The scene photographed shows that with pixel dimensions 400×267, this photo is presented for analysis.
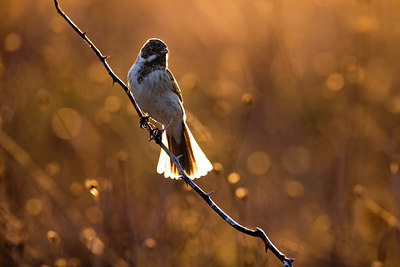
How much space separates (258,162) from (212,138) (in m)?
1.81

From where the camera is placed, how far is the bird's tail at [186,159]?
354 centimetres

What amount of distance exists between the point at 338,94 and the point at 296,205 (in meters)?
2.05

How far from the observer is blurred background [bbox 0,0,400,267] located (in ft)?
11.8

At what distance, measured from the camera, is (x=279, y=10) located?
483cm

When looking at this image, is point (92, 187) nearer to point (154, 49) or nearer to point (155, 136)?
point (155, 136)

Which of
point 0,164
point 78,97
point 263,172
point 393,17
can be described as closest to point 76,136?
point 78,97

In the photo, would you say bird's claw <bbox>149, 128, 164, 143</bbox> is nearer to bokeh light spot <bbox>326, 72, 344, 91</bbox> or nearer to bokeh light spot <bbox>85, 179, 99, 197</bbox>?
bokeh light spot <bbox>85, 179, 99, 197</bbox>

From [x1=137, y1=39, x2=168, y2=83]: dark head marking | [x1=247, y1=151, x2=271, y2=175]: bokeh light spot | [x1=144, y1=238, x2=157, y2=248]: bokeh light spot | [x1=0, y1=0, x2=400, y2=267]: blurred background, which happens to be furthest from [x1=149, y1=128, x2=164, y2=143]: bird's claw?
[x1=247, y1=151, x2=271, y2=175]: bokeh light spot

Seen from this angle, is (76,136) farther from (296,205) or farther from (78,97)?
(296,205)

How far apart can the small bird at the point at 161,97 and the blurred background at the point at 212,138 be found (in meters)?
0.15

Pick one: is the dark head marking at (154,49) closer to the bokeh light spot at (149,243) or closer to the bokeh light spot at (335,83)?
the bokeh light spot at (149,243)

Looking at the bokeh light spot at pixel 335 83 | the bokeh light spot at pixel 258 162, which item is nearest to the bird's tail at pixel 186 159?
the bokeh light spot at pixel 335 83

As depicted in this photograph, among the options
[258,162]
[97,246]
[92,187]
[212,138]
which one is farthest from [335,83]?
[92,187]

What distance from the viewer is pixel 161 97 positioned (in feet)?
12.1
